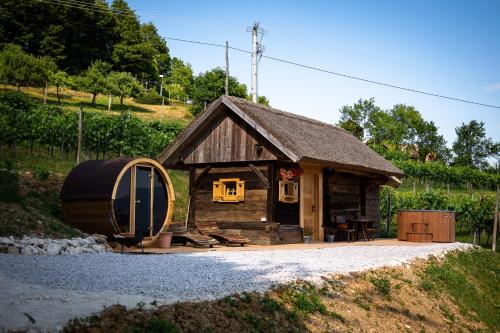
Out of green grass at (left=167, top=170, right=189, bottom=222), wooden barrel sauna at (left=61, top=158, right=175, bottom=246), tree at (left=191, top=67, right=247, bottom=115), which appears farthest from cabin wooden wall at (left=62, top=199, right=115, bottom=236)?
tree at (left=191, top=67, right=247, bottom=115)

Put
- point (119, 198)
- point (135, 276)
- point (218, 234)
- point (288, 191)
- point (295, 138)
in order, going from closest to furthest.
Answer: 1. point (135, 276)
2. point (119, 198)
3. point (218, 234)
4. point (295, 138)
5. point (288, 191)

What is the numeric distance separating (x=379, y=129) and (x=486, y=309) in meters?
72.1

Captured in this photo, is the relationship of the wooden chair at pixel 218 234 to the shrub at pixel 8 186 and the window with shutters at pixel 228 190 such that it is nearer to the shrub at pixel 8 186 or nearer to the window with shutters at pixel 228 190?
the window with shutters at pixel 228 190

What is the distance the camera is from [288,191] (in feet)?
60.0

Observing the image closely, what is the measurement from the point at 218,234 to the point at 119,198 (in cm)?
351

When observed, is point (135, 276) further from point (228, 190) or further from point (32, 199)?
point (228, 190)

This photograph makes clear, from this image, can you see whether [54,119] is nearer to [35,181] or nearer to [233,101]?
[35,181]

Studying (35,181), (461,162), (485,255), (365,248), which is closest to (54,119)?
(35,181)

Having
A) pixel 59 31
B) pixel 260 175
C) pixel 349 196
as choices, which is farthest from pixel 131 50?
pixel 260 175

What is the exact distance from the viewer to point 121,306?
20.7ft

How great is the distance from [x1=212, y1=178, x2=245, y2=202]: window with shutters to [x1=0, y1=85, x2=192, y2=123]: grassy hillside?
36579 mm

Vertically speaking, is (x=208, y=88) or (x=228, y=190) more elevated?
(x=208, y=88)

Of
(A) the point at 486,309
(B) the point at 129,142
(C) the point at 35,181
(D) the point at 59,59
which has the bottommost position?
(A) the point at 486,309

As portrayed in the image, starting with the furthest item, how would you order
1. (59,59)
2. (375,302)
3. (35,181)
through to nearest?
(59,59) < (35,181) < (375,302)
